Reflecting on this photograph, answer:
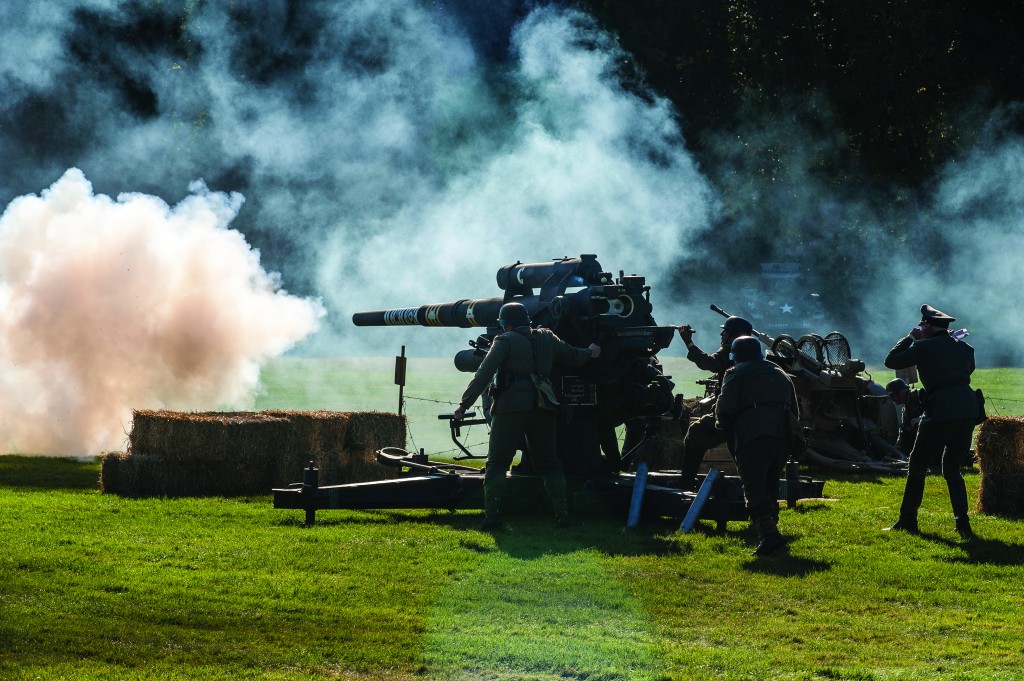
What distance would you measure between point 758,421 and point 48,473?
27.5 feet

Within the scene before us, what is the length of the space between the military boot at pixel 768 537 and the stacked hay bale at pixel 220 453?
18.4 ft

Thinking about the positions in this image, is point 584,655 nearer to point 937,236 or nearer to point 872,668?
point 872,668

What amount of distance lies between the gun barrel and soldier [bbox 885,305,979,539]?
416 cm

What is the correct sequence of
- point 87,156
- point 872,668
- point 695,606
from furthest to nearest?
1. point 87,156
2. point 695,606
3. point 872,668

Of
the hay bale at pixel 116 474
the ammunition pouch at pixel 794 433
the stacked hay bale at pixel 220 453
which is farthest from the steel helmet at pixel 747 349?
the hay bale at pixel 116 474

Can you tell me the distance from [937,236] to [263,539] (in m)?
23.6

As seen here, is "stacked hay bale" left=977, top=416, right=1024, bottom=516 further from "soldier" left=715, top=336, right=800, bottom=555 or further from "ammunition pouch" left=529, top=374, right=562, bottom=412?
"ammunition pouch" left=529, top=374, right=562, bottom=412

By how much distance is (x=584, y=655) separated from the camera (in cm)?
648

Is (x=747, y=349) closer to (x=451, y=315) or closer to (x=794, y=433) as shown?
(x=794, y=433)

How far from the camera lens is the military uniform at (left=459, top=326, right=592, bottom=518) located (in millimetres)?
10703

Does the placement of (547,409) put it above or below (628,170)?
below

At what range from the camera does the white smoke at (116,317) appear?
18.9 metres

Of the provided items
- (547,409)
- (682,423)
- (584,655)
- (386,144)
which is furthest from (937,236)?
(584,655)

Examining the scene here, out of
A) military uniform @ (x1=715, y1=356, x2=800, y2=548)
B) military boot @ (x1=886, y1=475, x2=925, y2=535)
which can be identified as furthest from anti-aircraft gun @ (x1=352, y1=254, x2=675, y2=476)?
military boot @ (x1=886, y1=475, x2=925, y2=535)
